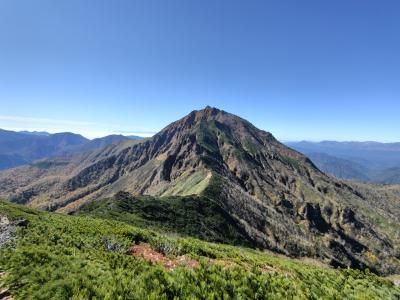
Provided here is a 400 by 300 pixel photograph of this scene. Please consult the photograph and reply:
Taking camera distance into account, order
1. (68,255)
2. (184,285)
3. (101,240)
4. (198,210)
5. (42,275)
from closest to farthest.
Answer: (184,285)
(42,275)
(68,255)
(101,240)
(198,210)

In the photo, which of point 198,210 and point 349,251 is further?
point 349,251

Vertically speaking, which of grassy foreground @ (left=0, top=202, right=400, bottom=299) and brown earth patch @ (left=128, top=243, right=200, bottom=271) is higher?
grassy foreground @ (left=0, top=202, right=400, bottom=299)

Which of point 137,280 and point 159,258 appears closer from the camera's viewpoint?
point 137,280

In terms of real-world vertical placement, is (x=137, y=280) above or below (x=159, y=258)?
above

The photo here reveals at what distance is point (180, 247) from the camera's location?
27.9 m

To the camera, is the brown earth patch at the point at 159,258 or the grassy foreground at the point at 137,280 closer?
the grassy foreground at the point at 137,280

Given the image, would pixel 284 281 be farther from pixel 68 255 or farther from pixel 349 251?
pixel 349 251

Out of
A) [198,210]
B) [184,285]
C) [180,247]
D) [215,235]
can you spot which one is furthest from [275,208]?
[184,285]

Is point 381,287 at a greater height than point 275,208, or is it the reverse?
point 381,287

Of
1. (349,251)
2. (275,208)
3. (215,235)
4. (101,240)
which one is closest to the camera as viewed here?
(101,240)

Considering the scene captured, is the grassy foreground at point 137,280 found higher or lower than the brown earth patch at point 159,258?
higher

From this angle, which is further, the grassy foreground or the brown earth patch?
the brown earth patch

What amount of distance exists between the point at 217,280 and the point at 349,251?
191418mm

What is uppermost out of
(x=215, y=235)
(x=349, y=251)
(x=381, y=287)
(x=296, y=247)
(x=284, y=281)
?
(x=284, y=281)
